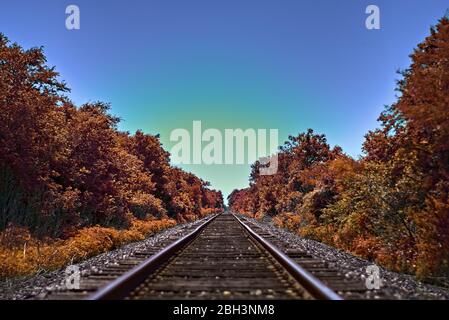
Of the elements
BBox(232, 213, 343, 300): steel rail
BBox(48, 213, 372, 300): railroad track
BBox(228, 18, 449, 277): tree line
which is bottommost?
BBox(48, 213, 372, 300): railroad track

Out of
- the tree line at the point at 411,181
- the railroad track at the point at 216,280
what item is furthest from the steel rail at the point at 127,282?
the tree line at the point at 411,181

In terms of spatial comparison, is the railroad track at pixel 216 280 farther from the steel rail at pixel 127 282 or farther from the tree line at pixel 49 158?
the tree line at pixel 49 158

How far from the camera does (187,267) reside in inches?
309

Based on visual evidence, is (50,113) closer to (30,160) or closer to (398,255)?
(30,160)

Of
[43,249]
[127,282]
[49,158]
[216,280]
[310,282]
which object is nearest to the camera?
[310,282]

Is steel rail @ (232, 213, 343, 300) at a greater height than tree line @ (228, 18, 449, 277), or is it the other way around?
tree line @ (228, 18, 449, 277)

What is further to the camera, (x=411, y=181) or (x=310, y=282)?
(x=411, y=181)

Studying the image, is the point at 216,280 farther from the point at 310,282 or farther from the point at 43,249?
the point at 43,249

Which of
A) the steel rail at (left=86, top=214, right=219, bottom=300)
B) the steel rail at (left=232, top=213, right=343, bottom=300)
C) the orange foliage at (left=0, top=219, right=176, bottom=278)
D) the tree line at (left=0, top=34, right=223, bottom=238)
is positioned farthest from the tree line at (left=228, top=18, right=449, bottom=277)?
the tree line at (left=0, top=34, right=223, bottom=238)

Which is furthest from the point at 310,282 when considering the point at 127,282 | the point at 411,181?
the point at 411,181

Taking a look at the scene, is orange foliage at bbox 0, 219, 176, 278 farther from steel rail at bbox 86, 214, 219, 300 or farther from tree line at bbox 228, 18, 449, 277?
tree line at bbox 228, 18, 449, 277

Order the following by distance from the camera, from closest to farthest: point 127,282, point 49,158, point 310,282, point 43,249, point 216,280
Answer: point 310,282
point 127,282
point 216,280
point 43,249
point 49,158

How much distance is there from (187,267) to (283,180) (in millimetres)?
38551
